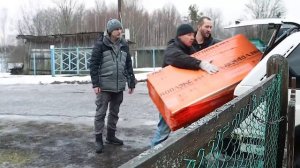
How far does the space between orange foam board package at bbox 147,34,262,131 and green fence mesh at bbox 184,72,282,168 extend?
71 cm

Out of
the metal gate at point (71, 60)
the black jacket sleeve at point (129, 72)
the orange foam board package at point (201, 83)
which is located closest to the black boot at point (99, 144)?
the black jacket sleeve at point (129, 72)

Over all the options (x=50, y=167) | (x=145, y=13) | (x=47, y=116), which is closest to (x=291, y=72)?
(x=50, y=167)

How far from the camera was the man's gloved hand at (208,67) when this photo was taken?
164 inches

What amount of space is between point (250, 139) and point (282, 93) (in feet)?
2.51

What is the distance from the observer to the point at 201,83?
404 cm

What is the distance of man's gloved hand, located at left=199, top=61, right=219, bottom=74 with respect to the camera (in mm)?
4164

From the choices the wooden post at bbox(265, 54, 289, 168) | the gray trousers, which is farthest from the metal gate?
the wooden post at bbox(265, 54, 289, 168)

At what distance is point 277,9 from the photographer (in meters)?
50.0

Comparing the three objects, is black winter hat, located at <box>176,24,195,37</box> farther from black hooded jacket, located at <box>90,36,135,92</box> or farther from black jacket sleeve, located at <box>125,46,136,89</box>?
black jacket sleeve, located at <box>125,46,136,89</box>

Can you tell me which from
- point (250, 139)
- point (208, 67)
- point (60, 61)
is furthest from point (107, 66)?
point (60, 61)

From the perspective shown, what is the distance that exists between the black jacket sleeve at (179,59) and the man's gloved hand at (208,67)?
0.19 feet

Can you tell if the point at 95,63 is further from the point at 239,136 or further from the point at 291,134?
the point at 239,136

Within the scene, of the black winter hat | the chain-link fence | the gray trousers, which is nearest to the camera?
the chain-link fence

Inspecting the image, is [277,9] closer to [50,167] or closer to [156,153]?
[50,167]
